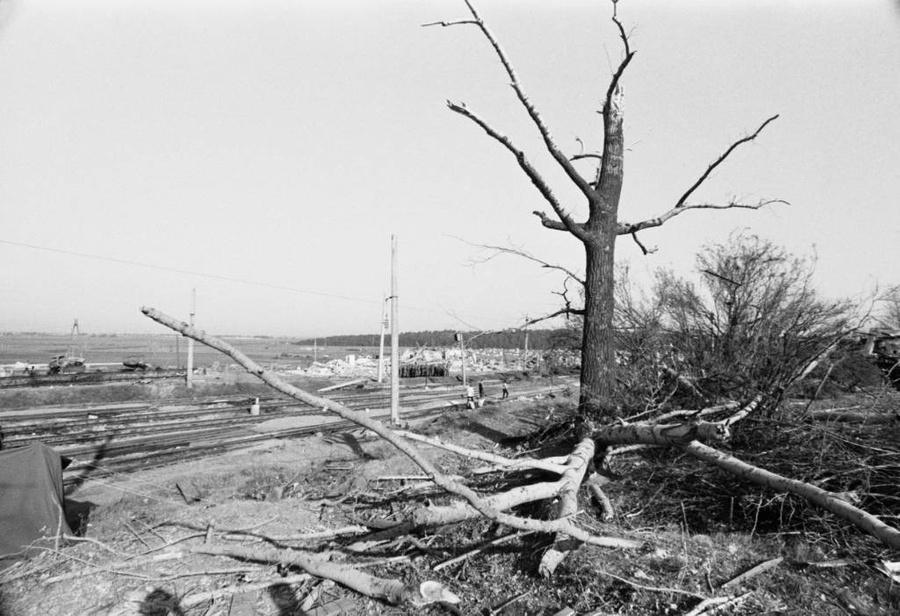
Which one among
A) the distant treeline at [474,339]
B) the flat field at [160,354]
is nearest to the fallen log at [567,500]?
the distant treeline at [474,339]

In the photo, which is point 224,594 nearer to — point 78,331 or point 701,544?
point 701,544

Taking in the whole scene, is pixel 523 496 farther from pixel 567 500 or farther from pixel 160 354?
pixel 160 354

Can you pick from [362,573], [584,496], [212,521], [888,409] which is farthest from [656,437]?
[212,521]

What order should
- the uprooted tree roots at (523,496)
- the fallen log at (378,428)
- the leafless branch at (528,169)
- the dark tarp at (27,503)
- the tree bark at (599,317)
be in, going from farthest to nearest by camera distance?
1. the tree bark at (599,317)
2. the leafless branch at (528,169)
3. the dark tarp at (27,503)
4. the uprooted tree roots at (523,496)
5. the fallen log at (378,428)

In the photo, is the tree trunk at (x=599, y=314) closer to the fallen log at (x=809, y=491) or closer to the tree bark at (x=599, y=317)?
the tree bark at (x=599, y=317)

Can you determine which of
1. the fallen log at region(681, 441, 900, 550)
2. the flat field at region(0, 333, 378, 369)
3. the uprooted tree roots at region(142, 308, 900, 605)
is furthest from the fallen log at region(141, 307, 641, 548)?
the flat field at region(0, 333, 378, 369)

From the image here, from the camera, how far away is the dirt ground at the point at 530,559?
3.30 metres

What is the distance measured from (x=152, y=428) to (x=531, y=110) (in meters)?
16.7

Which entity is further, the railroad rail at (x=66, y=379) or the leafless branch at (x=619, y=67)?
the railroad rail at (x=66, y=379)

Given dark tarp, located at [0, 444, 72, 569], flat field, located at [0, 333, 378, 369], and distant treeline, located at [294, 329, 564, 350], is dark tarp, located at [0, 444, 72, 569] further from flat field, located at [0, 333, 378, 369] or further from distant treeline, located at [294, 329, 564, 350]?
flat field, located at [0, 333, 378, 369]

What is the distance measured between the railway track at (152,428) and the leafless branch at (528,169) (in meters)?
9.42

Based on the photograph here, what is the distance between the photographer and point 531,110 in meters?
6.28

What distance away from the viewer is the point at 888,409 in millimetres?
5105

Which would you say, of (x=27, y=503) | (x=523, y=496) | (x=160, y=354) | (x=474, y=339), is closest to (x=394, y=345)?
(x=474, y=339)
